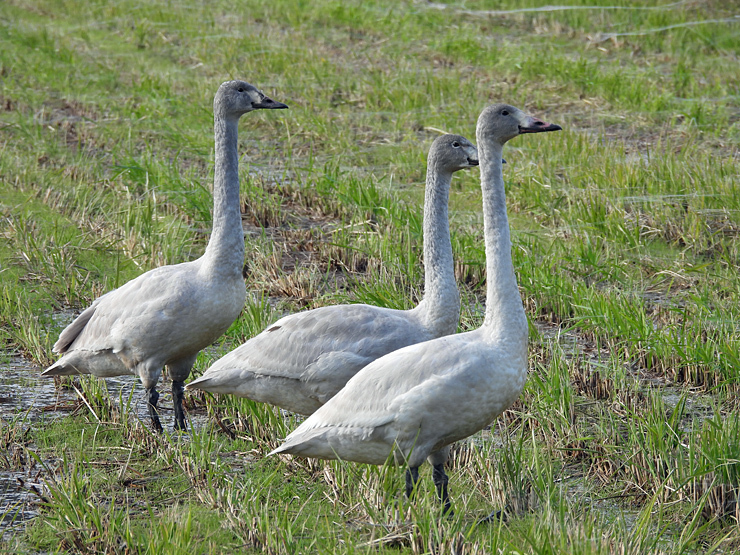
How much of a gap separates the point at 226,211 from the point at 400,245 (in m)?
2.22

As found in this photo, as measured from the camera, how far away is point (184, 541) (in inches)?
150

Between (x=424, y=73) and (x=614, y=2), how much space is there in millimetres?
5053

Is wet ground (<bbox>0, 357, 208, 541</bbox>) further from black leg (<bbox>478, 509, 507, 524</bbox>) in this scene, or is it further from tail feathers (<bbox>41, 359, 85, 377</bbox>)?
black leg (<bbox>478, 509, 507, 524</bbox>)

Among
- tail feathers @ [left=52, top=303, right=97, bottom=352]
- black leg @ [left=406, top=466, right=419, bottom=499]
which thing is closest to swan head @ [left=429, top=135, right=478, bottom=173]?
black leg @ [left=406, top=466, right=419, bottom=499]

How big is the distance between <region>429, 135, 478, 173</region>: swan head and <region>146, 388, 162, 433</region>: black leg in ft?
6.50

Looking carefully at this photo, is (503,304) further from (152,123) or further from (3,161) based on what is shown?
(152,123)

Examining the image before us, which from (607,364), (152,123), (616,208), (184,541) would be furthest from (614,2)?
(184,541)

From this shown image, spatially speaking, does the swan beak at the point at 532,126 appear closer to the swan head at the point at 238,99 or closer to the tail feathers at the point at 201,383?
the swan head at the point at 238,99

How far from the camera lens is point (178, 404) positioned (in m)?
5.41

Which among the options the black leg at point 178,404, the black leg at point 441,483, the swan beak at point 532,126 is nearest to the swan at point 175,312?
the black leg at point 178,404

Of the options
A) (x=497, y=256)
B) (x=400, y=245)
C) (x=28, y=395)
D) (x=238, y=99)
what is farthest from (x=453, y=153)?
(x=28, y=395)

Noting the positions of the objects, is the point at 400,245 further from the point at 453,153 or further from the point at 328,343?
the point at 328,343

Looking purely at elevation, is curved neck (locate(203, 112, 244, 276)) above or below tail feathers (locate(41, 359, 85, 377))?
above

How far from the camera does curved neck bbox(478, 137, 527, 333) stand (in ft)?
13.4
